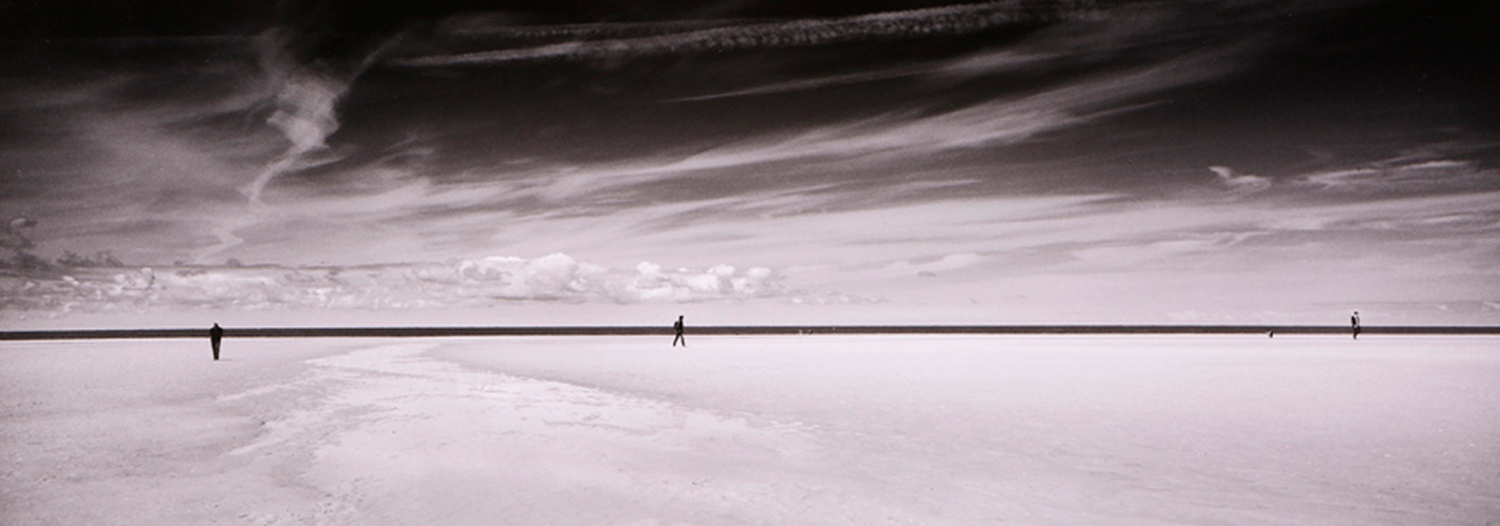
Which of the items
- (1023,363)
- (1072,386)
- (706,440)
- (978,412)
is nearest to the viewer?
(706,440)

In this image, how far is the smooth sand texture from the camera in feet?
23.8

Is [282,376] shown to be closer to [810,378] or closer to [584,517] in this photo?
[810,378]

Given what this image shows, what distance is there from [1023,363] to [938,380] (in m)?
9.32

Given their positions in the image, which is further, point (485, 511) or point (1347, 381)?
point (1347, 381)

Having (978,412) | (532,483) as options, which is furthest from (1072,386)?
(532,483)

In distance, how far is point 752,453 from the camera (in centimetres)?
1023

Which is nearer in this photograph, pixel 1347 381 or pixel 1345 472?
pixel 1345 472

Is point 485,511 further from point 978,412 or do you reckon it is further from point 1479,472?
point 1479,472

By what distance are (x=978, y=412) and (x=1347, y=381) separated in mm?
12680

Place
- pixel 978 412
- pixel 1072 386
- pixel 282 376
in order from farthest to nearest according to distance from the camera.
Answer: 1. pixel 282 376
2. pixel 1072 386
3. pixel 978 412

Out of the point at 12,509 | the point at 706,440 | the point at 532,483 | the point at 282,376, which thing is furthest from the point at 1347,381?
the point at 282,376

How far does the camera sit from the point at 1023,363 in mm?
28656

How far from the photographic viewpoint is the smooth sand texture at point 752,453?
726cm

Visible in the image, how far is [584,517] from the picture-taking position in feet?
23.2
